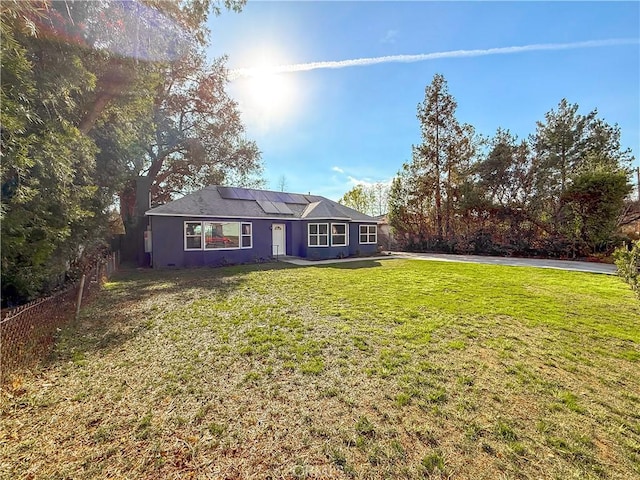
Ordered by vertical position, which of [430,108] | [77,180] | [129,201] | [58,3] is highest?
[430,108]

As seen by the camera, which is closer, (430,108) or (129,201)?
(129,201)

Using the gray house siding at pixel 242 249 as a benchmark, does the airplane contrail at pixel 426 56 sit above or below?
above

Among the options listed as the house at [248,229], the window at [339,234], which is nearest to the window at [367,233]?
the house at [248,229]

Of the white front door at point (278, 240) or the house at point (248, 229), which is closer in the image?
the house at point (248, 229)

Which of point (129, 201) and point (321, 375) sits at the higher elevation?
point (129, 201)

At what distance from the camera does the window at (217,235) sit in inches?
494

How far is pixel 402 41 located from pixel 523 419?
1102 centimetres

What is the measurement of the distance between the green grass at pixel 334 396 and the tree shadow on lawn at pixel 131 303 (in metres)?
0.06

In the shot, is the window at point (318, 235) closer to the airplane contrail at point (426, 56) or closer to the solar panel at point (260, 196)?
the solar panel at point (260, 196)

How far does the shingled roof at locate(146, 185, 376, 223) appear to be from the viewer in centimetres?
1262

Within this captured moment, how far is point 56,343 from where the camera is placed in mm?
4098

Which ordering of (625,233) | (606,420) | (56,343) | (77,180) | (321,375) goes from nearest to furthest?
1. (606,420)
2. (321,375)
3. (56,343)
4. (77,180)
5. (625,233)

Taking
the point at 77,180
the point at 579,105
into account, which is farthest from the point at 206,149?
the point at 579,105

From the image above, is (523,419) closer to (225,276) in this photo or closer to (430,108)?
(225,276)
